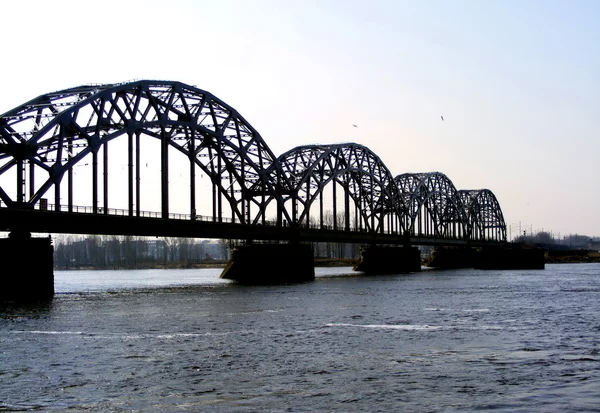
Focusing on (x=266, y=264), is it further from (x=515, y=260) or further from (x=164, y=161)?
(x=515, y=260)

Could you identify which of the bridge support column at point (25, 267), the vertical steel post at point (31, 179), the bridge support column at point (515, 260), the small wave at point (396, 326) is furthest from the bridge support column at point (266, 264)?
the bridge support column at point (515, 260)

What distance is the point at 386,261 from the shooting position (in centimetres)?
14425

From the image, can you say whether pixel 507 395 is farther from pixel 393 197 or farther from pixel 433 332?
pixel 393 197

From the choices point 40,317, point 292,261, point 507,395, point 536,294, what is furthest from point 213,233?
point 507,395

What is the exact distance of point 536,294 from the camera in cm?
6669

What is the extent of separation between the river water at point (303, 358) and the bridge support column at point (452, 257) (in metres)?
130

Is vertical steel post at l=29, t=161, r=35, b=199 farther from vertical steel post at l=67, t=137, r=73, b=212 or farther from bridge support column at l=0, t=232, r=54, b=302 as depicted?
bridge support column at l=0, t=232, r=54, b=302

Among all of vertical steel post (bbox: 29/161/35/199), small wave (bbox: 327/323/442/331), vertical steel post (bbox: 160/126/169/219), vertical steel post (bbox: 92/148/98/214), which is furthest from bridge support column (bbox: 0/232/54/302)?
small wave (bbox: 327/323/442/331)

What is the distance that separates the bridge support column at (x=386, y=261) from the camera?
142m

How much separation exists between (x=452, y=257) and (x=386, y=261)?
49.5m

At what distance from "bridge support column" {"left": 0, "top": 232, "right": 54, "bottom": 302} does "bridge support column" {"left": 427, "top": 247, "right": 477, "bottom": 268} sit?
12552 centimetres

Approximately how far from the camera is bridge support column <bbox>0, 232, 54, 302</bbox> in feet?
207

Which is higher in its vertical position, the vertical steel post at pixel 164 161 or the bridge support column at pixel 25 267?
the vertical steel post at pixel 164 161

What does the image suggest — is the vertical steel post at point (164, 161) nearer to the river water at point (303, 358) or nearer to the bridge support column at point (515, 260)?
the river water at point (303, 358)
